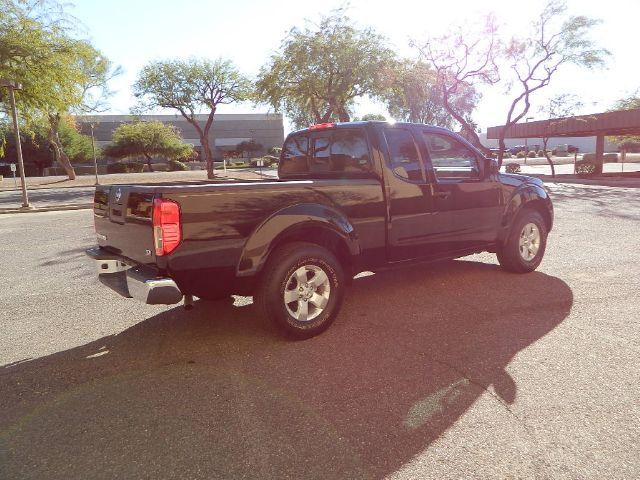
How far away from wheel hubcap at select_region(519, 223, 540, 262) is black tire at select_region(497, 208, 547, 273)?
3 centimetres

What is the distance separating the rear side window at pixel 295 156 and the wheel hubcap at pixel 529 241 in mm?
2958

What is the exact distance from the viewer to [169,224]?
3.32 meters

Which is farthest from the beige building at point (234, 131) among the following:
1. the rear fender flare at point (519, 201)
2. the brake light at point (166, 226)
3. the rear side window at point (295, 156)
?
the brake light at point (166, 226)

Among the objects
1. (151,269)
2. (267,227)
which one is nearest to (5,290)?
(151,269)

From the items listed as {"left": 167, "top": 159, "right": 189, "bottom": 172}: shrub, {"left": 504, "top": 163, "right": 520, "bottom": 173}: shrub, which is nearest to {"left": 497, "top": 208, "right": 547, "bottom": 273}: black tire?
{"left": 504, "top": 163, "right": 520, "bottom": 173}: shrub

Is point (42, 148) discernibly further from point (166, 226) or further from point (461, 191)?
point (166, 226)

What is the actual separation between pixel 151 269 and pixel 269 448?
1.69 metres

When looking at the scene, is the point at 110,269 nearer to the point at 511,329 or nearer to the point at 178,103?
the point at 511,329

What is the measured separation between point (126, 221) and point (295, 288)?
1481mm

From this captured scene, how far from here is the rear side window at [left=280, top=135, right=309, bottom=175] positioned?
18.0 ft

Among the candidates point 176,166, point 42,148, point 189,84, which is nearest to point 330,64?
point 189,84

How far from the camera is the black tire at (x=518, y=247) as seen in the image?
19.4 feet

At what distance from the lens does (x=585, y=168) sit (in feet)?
111

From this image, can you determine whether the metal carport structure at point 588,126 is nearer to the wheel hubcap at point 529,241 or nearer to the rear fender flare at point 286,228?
the wheel hubcap at point 529,241
